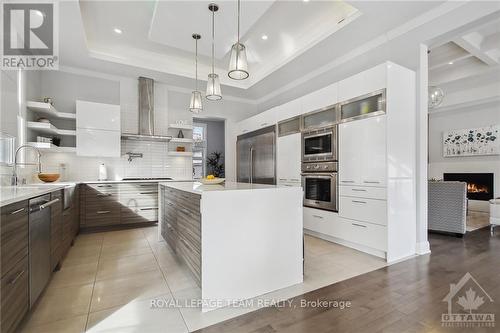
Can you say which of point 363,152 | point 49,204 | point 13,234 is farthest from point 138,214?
point 363,152

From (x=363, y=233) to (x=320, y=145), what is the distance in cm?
136

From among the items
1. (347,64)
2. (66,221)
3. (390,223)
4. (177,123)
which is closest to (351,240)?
(390,223)

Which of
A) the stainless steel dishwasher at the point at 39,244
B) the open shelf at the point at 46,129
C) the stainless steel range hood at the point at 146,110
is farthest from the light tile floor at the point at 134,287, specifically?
the stainless steel range hood at the point at 146,110

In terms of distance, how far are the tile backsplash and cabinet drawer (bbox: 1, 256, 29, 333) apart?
2738mm

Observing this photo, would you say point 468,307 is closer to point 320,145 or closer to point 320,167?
point 320,167

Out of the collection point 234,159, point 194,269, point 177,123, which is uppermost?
point 177,123

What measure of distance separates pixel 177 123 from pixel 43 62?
2391 millimetres

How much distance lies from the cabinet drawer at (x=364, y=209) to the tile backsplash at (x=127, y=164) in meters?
3.47

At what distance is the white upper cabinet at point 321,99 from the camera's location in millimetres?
3448

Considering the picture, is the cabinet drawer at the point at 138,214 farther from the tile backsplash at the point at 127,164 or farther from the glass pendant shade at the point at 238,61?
the glass pendant shade at the point at 238,61

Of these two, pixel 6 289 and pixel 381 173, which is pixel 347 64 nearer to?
pixel 381 173

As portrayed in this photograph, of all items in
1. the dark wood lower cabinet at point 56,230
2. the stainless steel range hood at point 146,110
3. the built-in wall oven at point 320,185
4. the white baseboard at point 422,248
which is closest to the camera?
the dark wood lower cabinet at point 56,230

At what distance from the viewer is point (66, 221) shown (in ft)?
9.32

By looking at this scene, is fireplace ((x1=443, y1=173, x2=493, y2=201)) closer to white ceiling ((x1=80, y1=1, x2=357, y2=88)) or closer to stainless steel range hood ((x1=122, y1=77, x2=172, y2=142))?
white ceiling ((x1=80, y1=1, x2=357, y2=88))
